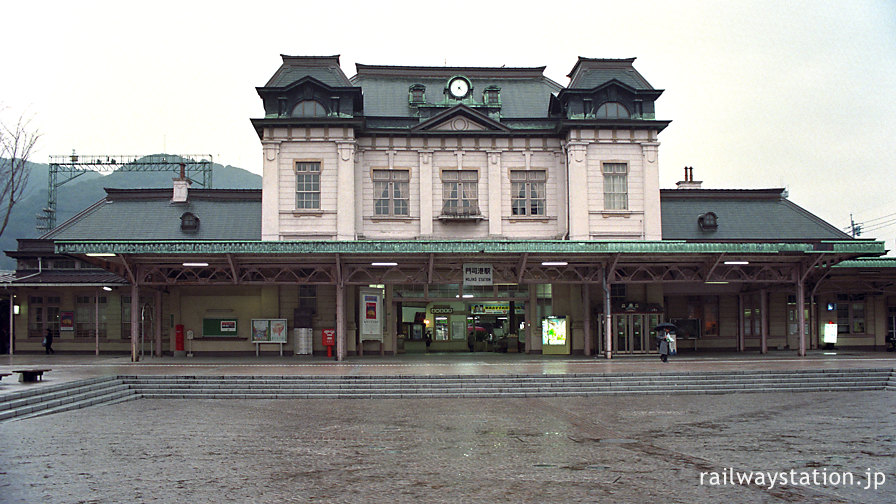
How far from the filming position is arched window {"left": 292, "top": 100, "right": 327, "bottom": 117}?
1257 inches

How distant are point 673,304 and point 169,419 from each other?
80.7ft

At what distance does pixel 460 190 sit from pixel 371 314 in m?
6.78

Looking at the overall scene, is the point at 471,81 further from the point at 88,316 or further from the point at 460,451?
the point at 460,451

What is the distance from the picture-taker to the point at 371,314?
31.4 meters

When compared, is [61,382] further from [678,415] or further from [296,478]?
[678,415]

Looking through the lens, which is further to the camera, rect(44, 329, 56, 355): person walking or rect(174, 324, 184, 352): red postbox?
rect(44, 329, 56, 355): person walking

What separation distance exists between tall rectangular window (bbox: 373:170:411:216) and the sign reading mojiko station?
539 centimetres

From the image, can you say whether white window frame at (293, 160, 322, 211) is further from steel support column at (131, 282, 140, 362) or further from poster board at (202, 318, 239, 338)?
steel support column at (131, 282, 140, 362)

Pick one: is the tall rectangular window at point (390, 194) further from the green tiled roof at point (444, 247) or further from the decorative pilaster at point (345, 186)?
the green tiled roof at point (444, 247)

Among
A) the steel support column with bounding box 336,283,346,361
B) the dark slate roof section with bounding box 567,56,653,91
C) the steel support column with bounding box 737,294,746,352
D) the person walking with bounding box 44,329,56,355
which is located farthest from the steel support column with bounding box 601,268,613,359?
the person walking with bounding box 44,329,56,355

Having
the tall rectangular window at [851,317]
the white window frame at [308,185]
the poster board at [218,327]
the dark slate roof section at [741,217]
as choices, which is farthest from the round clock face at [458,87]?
the tall rectangular window at [851,317]

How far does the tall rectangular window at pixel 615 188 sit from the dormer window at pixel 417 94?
8851 millimetres

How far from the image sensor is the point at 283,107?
105ft

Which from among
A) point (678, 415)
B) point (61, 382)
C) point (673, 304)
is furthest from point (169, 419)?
point (673, 304)
